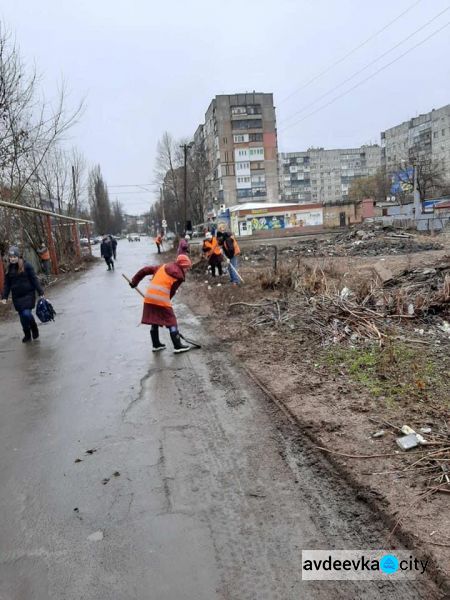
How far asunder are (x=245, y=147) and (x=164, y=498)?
3390 inches

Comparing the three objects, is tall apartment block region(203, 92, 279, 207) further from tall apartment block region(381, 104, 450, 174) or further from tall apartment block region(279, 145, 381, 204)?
tall apartment block region(279, 145, 381, 204)

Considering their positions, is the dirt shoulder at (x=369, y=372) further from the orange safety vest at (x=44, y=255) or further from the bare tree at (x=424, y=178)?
the bare tree at (x=424, y=178)

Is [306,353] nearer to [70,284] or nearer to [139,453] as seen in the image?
[139,453]

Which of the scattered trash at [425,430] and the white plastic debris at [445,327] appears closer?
the scattered trash at [425,430]

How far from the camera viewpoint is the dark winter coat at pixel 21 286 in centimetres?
858

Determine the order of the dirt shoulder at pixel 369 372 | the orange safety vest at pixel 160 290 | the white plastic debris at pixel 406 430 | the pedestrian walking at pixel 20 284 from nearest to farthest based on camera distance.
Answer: the dirt shoulder at pixel 369 372, the white plastic debris at pixel 406 430, the orange safety vest at pixel 160 290, the pedestrian walking at pixel 20 284

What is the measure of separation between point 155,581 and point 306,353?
439 centimetres

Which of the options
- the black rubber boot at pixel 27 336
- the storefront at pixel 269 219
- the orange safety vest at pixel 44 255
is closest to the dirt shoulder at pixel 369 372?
the black rubber boot at pixel 27 336

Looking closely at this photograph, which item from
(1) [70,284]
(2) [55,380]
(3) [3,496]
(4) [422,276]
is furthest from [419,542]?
(1) [70,284]

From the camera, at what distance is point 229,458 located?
12.4 feet

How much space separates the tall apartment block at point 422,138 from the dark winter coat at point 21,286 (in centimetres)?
→ 7781

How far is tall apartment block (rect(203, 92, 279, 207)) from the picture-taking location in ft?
274

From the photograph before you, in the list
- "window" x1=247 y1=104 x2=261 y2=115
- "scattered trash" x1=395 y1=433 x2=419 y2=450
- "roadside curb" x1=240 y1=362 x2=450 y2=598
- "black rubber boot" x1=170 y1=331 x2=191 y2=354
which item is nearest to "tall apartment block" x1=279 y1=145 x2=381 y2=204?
"window" x1=247 y1=104 x2=261 y2=115

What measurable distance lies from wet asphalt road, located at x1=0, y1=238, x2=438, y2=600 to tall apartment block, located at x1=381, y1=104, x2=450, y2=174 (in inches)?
3165
